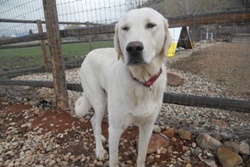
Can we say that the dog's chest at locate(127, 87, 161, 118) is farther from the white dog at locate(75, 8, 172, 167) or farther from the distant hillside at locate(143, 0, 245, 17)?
the distant hillside at locate(143, 0, 245, 17)

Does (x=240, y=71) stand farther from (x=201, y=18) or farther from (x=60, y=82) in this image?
(x=60, y=82)

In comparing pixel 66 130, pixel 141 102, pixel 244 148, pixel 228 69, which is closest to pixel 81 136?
pixel 66 130

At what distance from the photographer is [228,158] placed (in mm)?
1986

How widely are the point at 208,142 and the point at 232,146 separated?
8.9 inches

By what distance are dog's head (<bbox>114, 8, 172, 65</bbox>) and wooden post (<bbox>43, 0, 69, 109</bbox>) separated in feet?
4.87

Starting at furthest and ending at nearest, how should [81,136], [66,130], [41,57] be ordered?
[41,57] → [66,130] → [81,136]

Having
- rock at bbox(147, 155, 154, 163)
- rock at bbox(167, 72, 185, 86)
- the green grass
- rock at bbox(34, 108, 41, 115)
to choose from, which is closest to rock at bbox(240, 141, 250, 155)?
rock at bbox(147, 155, 154, 163)

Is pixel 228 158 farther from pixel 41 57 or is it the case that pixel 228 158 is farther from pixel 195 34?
pixel 41 57

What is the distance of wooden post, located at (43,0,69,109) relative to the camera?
2787 millimetres

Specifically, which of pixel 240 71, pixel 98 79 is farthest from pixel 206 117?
pixel 240 71

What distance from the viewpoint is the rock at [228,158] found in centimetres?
196

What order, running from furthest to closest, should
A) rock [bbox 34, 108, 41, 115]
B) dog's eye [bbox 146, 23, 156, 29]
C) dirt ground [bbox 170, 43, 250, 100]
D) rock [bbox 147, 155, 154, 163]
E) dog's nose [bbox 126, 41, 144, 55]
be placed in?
dirt ground [bbox 170, 43, 250, 100] → rock [bbox 34, 108, 41, 115] → rock [bbox 147, 155, 154, 163] → dog's eye [bbox 146, 23, 156, 29] → dog's nose [bbox 126, 41, 144, 55]

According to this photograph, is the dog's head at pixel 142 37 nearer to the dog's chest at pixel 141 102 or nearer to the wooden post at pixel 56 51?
the dog's chest at pixel 141 102

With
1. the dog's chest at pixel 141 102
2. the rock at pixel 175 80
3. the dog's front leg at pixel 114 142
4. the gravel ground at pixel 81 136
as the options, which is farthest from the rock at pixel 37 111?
the rock at pixel 175 80
